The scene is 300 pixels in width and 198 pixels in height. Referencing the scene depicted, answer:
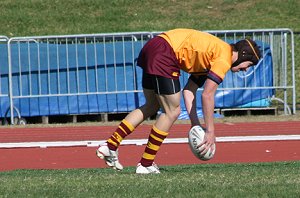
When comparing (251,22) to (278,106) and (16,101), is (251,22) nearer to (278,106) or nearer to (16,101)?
(278,106)

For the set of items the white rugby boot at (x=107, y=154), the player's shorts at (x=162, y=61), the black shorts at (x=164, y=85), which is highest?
the player's shorts at (x=162, y=61)

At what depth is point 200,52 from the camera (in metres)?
9.09

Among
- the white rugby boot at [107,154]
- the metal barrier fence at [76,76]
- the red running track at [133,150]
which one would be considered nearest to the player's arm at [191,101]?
the white rugby boot at [107,154]

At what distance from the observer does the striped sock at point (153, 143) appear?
938cm

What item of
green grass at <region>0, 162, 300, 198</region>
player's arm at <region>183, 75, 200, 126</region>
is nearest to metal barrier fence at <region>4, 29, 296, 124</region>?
player's arm at <region>183, 75, 200, 126</region>

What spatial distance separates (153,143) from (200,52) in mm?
1071

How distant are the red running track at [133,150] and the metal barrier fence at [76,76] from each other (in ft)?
3.90

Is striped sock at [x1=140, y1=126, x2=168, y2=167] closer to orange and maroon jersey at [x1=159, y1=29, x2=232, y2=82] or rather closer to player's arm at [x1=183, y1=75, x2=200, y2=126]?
player's arm at [x1=183, y1=75, x2=200, y2=126]

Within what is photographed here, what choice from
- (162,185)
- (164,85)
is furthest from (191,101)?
(162,185)

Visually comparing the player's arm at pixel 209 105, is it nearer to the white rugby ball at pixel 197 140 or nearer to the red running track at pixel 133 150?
the white rugby ball at pixel 197 140

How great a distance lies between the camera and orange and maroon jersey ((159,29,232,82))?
8969 mm

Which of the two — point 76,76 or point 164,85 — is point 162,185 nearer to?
point 164,85

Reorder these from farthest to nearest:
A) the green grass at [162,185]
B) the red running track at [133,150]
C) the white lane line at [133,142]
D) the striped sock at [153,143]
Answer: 1. the white lane line at [133,142]
2. the red running track at [133,150]
3. the striped sock at [153,143]
4. the green grass at [162,185]

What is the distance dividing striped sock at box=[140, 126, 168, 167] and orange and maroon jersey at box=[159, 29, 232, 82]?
2.31ft
